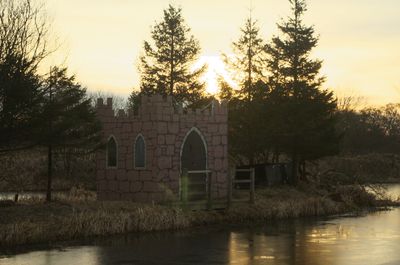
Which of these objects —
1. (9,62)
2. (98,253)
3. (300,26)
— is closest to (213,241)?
(98,253)

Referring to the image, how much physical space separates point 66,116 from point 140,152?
437 cm

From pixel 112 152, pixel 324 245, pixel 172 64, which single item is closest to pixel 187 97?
pixel 172 64

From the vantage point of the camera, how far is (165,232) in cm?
2177

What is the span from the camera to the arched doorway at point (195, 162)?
1040 inches

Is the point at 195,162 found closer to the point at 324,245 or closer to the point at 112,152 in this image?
the point at 112,152

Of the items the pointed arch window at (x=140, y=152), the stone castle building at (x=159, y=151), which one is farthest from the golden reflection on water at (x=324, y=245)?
the pointed arch window at (x=140, y=152)

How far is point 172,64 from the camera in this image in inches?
1678

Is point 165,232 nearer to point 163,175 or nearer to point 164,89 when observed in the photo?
point 163,175

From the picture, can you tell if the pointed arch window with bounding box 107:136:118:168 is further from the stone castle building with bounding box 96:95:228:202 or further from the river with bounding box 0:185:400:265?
the river with bounding box 0:185:400:265

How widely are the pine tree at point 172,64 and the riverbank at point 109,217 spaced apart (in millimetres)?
14914

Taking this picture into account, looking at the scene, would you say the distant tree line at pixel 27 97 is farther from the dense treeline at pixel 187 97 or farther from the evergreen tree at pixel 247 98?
the evergreen tree at pixel 247 98

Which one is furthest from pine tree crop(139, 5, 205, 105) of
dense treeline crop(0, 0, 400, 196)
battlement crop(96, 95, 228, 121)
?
battlement crop(96, 95, 228, 121)

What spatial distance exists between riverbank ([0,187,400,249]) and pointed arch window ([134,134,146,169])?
2.66 m

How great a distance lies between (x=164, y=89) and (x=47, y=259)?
26898mm
